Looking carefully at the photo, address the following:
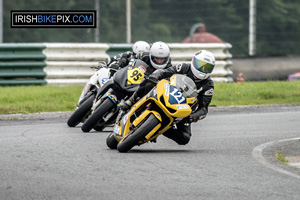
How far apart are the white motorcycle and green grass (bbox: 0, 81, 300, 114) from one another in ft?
7.91

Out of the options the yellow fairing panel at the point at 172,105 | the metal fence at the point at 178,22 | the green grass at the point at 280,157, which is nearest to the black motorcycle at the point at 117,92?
the yellow fairing panel at the point at 172,105

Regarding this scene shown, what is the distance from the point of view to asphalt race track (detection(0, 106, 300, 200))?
6.41m

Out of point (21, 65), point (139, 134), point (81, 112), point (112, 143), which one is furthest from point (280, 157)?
point (21, 65)

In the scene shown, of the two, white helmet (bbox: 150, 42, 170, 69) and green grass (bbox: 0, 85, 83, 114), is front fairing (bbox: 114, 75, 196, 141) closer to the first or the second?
white helmet (bbox: 150, 42, 170, 69)

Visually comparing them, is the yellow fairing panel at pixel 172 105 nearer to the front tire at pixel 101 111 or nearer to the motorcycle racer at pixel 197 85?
the motorcycle racer at pixel 197 85

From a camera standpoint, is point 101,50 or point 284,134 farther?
point 101,50

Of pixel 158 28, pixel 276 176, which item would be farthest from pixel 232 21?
pixel 276 176

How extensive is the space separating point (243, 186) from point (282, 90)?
1065cm

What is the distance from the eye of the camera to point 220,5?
2561cm

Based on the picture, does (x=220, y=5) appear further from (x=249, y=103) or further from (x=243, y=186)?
(x=243, y=186)

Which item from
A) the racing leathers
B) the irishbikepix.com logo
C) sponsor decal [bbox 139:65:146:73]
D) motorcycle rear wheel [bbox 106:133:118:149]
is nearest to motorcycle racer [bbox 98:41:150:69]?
sponsor decal [bbox 139:65:146:73]

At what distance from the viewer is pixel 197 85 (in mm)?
9461

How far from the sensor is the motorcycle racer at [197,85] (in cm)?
934

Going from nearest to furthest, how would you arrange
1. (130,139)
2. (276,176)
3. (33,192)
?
(33,192) < (276,176) < (130,139)
